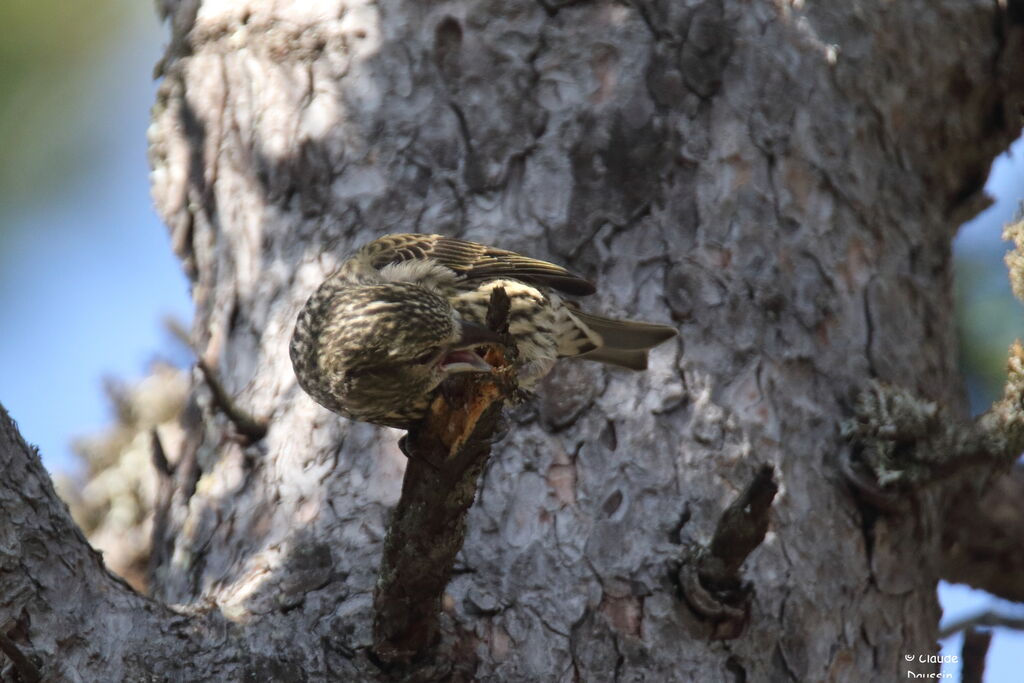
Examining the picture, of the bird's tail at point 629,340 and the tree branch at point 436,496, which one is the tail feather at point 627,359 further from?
the tree branch at point 436,496

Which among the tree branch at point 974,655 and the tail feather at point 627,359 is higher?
the tail feather at point 627,359

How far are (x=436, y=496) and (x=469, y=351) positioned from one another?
0.45 metres

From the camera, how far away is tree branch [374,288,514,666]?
200cm

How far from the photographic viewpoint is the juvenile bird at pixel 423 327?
2492 mm

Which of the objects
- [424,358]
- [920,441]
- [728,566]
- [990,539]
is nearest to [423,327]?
[424,358]

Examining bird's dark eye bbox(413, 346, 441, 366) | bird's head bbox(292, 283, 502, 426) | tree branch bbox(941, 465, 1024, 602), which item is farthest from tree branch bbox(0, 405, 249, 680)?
tree branch bbox(941, 465, 1024, 602)

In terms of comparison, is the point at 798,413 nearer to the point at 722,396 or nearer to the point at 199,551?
the point at 722,396

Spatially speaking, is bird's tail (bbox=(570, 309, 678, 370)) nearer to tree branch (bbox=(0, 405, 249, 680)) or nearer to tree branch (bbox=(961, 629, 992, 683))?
tree branch (bbox=(961, 629, 992, 683))

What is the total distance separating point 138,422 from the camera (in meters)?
4.21

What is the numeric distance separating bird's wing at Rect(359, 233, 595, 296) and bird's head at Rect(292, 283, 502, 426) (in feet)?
1.14

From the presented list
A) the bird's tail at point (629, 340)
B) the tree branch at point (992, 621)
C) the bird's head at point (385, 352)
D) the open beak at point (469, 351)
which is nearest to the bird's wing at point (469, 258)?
the bird's tail at point (629, 340)

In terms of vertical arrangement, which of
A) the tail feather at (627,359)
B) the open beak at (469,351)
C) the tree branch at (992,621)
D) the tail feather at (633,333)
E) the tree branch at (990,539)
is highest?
the open beak at (469,351)

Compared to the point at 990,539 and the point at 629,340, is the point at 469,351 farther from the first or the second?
the point at 990,539

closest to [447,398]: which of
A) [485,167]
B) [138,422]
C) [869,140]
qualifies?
[485,167]
